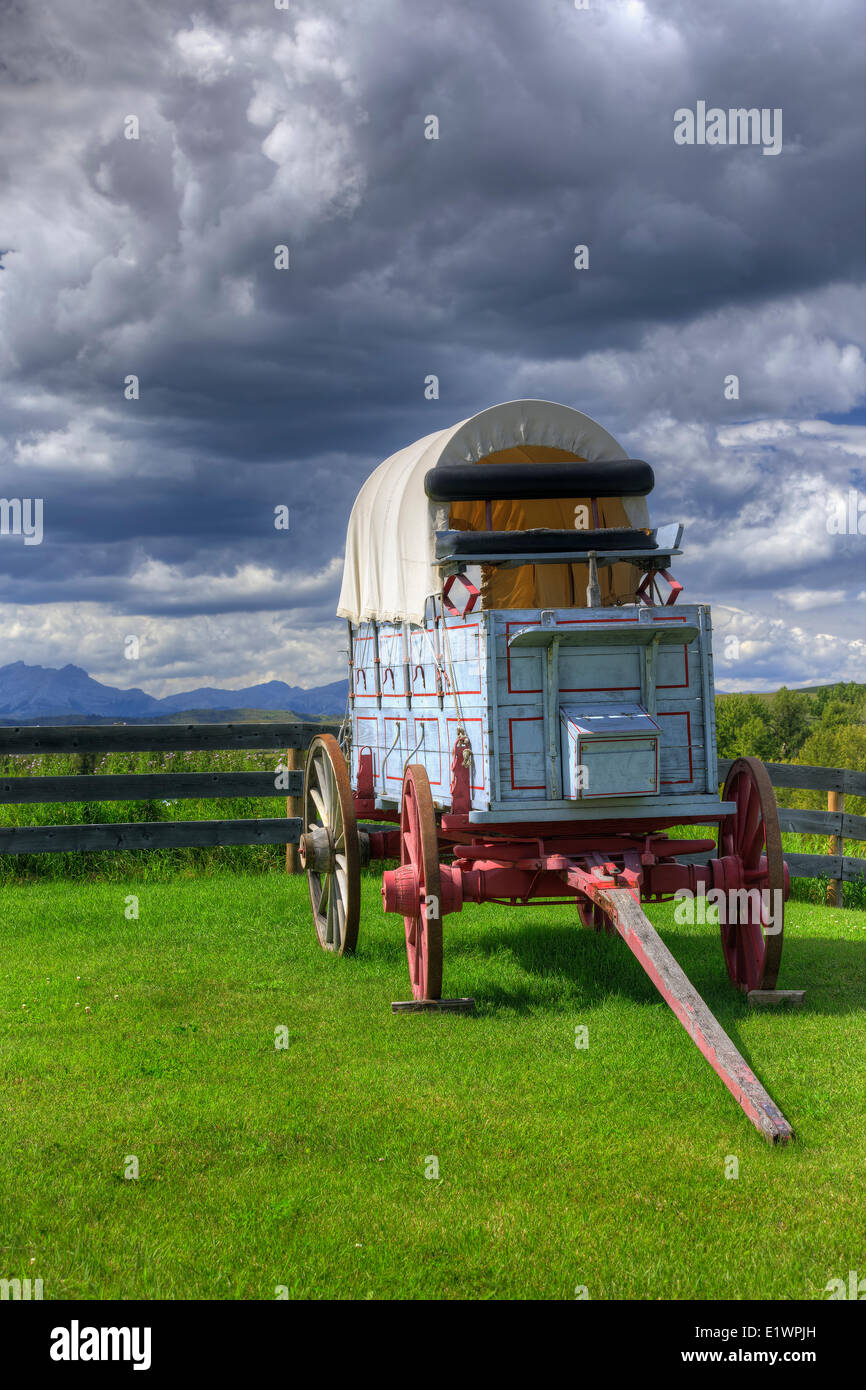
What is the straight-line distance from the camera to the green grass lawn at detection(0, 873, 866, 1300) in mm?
3826

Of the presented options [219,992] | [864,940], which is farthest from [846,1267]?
[864,940]

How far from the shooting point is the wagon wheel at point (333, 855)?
7977mm

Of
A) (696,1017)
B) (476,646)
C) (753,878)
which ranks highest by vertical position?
(476,646)

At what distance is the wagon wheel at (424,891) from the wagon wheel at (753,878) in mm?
1908

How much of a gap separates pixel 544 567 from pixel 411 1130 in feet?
16.9

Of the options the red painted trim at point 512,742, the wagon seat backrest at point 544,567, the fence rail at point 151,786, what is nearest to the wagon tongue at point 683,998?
the red painted trim at point 512,742

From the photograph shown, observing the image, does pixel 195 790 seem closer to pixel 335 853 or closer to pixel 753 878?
pixel 335 853

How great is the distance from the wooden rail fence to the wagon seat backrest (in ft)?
10.7

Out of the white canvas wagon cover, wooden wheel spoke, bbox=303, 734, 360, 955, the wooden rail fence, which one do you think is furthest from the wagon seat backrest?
the wooden rail fence

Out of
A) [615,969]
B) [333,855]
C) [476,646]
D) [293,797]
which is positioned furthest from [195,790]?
[476,646]

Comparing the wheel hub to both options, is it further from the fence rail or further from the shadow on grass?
the fence rail

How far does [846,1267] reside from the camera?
150 inches

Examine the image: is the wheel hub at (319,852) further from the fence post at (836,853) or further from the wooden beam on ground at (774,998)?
the fence post at (836,853)

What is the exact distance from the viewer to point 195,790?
40.6 feet
